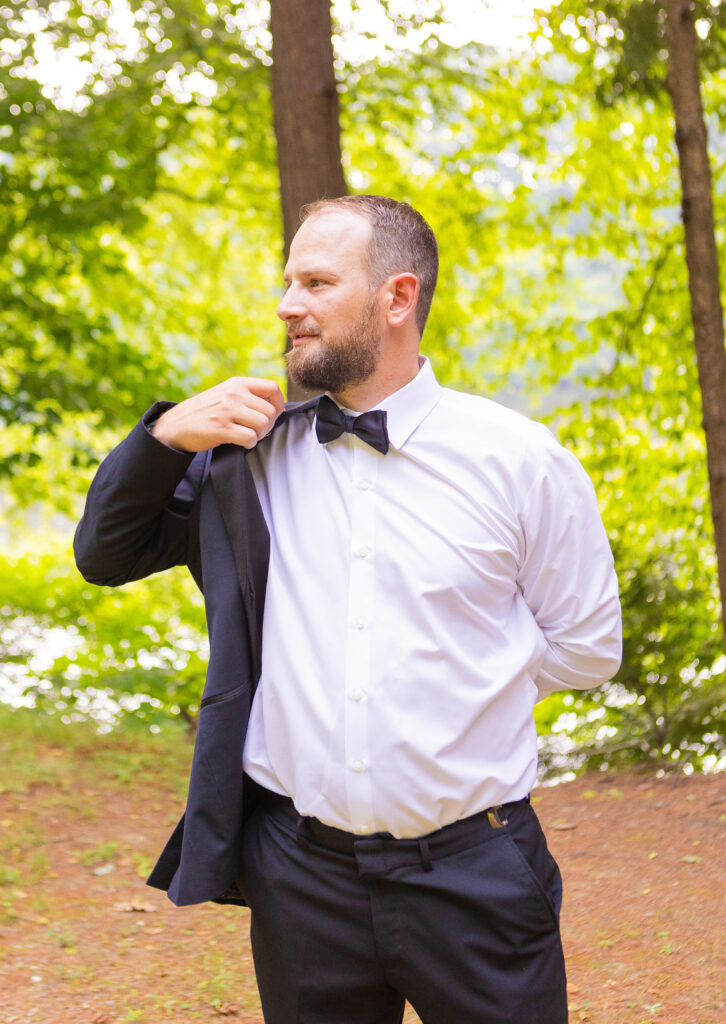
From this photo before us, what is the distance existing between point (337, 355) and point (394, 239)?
11.2 inches

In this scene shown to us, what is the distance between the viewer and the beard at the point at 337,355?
82.7 inches

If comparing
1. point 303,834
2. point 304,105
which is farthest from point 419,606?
point 304,105

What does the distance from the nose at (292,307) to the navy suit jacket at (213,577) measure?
11.3 inches

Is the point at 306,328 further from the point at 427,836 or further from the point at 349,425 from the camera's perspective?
the point at 427,836

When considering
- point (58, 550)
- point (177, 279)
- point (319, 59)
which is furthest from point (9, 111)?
point (58, 550)

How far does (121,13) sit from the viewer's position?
843 centimetres

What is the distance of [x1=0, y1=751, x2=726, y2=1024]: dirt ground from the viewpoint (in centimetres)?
386

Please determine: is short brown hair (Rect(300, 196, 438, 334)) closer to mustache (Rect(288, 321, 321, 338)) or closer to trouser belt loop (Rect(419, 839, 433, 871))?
mustache (Rect(288, 321, 321, 338))

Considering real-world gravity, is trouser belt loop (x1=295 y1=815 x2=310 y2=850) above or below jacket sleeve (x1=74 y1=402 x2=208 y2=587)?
below

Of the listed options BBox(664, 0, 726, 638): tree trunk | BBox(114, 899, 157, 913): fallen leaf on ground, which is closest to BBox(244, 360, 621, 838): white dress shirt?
BBox(114, 899, 157, 913): fallen leaf on ground

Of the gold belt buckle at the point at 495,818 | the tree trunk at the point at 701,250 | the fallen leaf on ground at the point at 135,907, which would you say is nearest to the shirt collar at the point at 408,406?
the gold belt buckle at the point at 495,818

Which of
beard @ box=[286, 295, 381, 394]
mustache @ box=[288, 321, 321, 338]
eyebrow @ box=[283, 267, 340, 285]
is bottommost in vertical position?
beard @ box=[286, 295, 381, 394]

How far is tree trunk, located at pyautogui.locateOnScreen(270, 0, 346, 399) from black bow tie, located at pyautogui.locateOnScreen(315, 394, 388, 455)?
11.5ft

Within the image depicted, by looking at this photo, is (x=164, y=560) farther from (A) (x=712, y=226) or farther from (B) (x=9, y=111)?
(B) (x=9, y=111)
